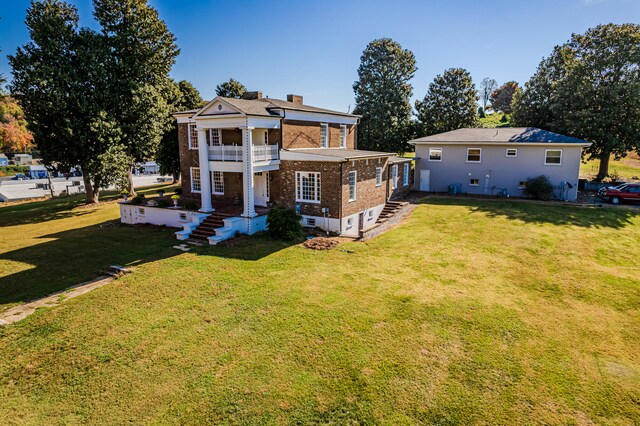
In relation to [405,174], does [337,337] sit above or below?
below

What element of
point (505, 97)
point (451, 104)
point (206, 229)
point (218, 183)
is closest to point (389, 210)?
point (218, 183)

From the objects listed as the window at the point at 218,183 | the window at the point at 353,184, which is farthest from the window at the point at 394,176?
the window at the point at 218,183

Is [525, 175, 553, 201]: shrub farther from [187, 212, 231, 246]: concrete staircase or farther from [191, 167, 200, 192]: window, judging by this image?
[191, 167, 200, 192]: window

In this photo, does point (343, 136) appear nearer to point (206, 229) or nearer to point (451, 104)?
point (206, 229)

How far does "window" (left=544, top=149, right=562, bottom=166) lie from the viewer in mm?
28750

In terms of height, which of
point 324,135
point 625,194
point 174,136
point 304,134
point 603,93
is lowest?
point 625,194

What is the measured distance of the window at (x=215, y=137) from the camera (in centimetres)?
2527

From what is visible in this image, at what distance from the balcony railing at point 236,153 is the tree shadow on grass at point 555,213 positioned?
548 inches

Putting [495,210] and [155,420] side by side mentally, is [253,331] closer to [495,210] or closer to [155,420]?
[155,420]

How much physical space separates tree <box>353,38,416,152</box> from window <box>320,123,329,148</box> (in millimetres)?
20721

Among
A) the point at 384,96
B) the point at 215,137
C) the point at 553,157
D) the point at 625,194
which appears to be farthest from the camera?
the point at 384,96

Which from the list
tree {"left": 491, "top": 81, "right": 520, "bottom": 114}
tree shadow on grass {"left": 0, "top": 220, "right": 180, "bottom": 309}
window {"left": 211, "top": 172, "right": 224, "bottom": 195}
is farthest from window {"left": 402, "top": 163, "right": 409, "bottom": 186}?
tree {"left": 491, "top": 81, "right": 520, "bottom": 114}

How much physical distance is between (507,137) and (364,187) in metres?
Answer: 16.3

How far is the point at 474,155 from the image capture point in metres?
31.7
